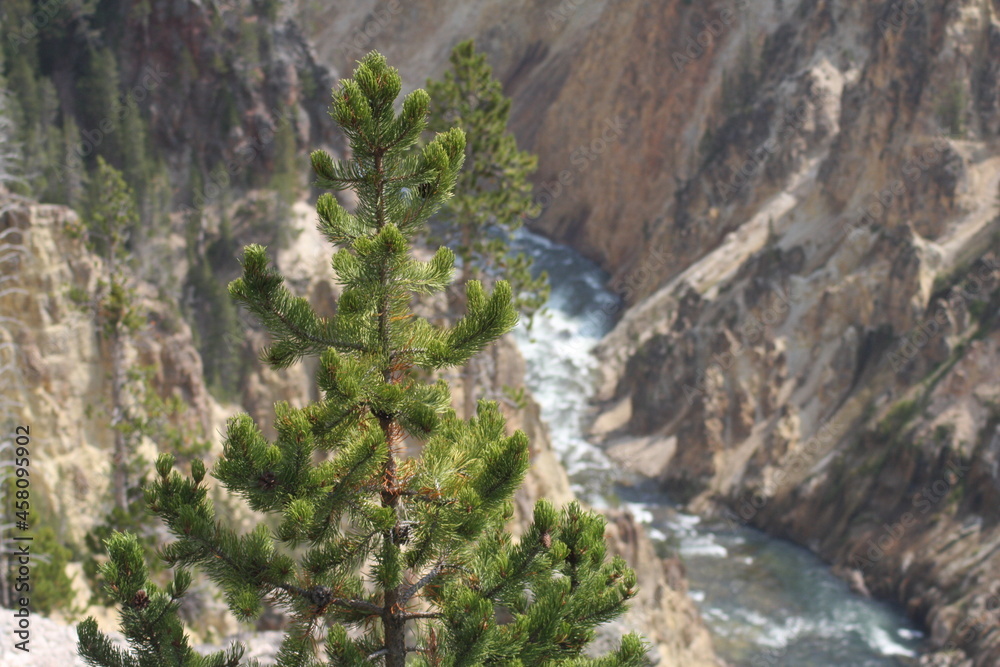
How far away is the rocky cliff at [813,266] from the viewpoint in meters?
45.2

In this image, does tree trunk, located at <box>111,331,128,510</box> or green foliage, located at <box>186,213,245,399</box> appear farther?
green foliage, located at <box>186,213,245,399</box>

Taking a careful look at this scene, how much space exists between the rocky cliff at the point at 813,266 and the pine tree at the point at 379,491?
3144cm

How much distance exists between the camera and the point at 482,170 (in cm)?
2322

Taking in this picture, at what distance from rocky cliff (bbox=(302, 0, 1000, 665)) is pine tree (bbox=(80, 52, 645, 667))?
31.4 m

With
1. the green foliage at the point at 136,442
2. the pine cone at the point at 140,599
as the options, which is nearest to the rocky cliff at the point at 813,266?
the green foliage at the point at 136,442

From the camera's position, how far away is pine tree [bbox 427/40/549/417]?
2306 centimetres

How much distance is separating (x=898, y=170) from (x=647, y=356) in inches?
722

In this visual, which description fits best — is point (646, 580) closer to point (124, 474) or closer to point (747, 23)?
point (124, 474)

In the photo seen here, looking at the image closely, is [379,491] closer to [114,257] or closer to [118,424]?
[118,424]

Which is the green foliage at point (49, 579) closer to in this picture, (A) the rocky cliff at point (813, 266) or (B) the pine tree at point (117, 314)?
(B) the pine tree at point (117, 314)

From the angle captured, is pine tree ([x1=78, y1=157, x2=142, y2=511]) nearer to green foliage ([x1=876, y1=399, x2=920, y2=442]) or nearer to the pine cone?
the pine cone

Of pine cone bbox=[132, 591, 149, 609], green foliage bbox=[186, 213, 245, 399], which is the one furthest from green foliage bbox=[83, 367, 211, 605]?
pine cone bbox=[132, 591, 149, 609]

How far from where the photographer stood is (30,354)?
93.5ft

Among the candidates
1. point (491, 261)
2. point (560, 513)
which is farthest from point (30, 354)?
point (560, 513)
